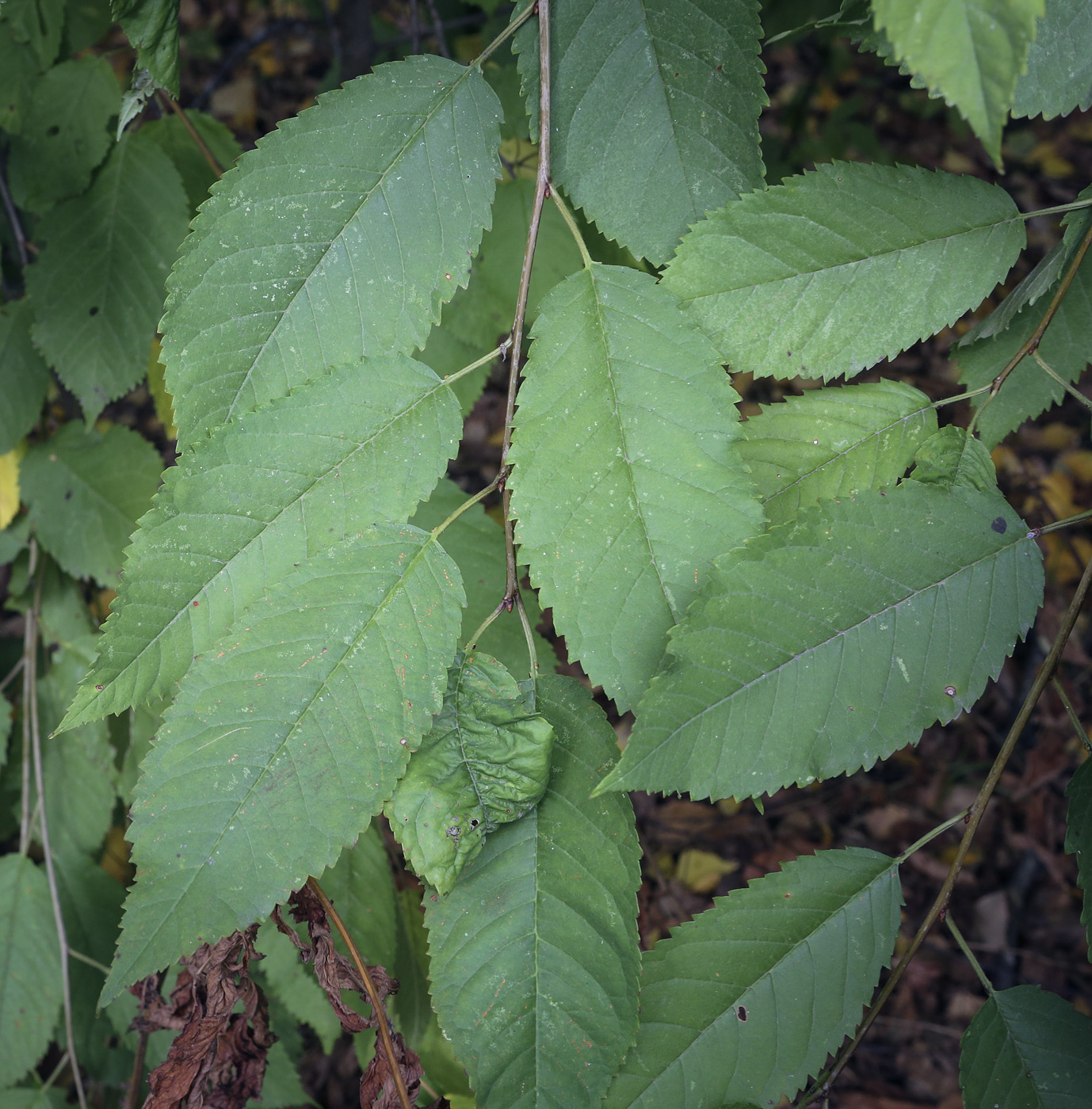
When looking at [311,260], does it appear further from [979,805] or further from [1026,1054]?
[1026,1054]

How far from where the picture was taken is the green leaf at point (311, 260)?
2.53 ft

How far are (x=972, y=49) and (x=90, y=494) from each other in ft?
4.51

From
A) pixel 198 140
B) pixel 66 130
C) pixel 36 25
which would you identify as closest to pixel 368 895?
pixel 198 140

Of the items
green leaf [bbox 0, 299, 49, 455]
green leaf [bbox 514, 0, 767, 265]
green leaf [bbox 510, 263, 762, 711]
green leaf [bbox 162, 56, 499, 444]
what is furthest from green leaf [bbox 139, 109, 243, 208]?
green leaf [bbox 510, 263, 762, 711]

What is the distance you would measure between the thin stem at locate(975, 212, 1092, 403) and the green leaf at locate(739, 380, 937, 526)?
7 cm

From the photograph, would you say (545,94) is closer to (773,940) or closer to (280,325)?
(280,325)

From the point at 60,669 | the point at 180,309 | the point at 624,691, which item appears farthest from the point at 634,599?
the point at 60,669

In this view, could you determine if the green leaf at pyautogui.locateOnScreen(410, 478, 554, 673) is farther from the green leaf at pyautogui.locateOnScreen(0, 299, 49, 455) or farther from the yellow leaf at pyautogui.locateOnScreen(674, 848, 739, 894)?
the yellow leaf at pyautogui.locateOnScreen(674, 848, 739, 894)

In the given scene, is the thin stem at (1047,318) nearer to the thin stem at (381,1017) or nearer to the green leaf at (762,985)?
the green leaf at (762,985)

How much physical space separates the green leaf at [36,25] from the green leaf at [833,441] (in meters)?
1.24

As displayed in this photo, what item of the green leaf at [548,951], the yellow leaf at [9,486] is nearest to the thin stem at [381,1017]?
the green leaf at [548,951]

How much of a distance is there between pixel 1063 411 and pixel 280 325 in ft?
9.87

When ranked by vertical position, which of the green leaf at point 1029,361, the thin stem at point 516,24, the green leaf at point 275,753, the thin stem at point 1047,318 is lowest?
the green leaf at point 1029,361

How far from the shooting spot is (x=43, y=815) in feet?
4.63
